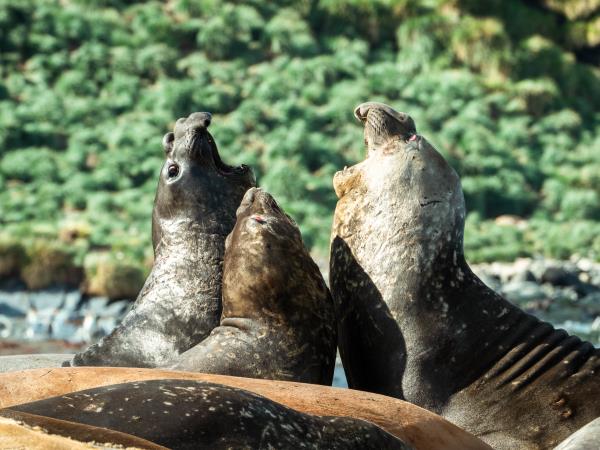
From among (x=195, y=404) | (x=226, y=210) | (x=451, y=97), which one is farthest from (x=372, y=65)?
(x=195, y=404)

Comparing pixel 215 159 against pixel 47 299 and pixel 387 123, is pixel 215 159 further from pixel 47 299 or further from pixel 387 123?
pixel 47 299

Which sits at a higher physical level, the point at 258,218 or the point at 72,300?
the point at 72,300

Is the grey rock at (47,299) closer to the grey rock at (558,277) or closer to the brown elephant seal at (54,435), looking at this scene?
the grey rock at (558,277)

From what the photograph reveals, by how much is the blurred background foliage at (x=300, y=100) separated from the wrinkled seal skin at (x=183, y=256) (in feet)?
71.5

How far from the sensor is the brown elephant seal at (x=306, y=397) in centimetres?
476

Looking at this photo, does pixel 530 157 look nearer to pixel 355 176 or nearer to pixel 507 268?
pixel 507 268

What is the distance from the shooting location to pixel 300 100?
1512 inches

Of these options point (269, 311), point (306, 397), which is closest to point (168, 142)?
point (269, 311)

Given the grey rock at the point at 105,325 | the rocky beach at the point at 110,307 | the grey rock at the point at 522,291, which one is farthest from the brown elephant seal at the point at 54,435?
the grey rock at the point at 522,291

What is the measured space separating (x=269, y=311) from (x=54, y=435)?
2.76 metres

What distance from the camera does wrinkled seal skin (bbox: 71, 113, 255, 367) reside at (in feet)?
21.5

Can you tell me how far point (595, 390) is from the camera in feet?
20.2

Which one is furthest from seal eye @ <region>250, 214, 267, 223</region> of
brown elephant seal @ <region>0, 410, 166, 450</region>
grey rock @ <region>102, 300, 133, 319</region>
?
grey rock @ <region>102, 300, 133, 319</region>

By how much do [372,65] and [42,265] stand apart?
1783 cm
